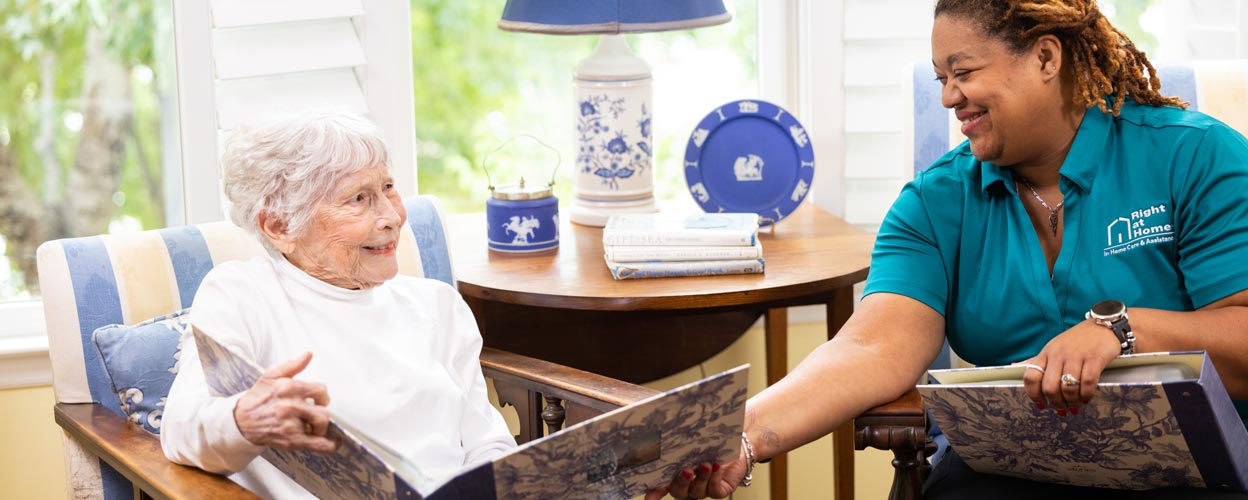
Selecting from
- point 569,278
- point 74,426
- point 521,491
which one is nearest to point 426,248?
point 569,278

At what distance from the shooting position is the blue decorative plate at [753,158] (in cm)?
238

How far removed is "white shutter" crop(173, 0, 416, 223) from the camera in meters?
2.32

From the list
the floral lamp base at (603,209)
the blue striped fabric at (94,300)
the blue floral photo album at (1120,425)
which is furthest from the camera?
the floral lamp base at (603,209)

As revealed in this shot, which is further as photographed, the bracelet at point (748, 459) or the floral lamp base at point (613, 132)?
the floral lamp base at point (613, 132)

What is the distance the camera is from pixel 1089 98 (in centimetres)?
169

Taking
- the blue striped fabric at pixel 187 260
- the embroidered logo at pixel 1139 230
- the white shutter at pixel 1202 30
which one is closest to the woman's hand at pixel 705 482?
the embroidered logo at pixel 1139 230

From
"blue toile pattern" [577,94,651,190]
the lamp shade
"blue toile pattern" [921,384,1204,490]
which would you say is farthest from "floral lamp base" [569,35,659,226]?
"blue toile pattern" [921,384,1204,490]

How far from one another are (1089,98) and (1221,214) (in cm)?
22

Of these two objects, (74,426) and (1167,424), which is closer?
(1167,424)

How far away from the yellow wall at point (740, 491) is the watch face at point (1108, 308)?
118cm

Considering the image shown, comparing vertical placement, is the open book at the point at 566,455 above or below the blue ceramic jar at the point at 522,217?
below

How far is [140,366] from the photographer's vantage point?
1.63m

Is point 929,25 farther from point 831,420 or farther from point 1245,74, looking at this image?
point 831,420

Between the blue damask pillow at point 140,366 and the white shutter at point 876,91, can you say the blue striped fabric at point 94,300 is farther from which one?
the white shutter at point 876,91
